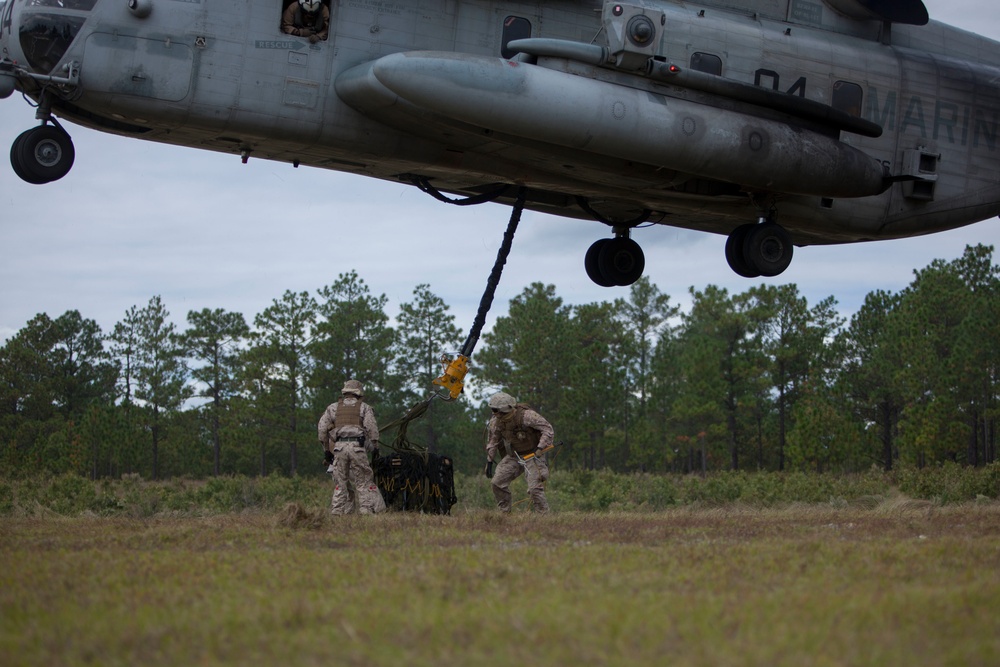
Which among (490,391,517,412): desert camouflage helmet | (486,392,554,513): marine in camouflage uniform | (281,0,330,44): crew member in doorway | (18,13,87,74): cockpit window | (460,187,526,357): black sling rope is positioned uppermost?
(281,0,330,44): crew member in doorway

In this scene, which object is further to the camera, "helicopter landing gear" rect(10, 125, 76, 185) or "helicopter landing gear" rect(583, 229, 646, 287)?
"helicopter landing gear" rect(583, 229, 646, 287)

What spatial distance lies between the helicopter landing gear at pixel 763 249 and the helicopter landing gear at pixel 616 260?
6.71ft

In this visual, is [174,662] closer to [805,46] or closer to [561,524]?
[561,524]

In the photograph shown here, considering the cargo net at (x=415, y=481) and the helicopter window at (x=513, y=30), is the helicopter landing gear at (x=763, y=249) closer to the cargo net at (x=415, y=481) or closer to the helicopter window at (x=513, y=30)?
the helicopter window at (x=513, y=30)

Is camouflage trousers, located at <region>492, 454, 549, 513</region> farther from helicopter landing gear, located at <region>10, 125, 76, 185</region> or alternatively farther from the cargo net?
helicopter landing gear, located at <region>10, 125, 76, 185</region>

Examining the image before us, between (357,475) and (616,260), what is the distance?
5.87 meters

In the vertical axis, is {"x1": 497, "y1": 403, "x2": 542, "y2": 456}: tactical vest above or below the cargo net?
above

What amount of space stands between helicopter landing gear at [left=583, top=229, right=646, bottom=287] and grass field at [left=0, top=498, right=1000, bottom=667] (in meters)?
7.18

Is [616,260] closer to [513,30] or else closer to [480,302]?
[480,302]

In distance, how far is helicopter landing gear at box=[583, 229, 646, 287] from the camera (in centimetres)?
1628

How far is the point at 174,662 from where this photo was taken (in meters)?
4.62

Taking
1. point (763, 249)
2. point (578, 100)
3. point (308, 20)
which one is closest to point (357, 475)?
point (578, 100)

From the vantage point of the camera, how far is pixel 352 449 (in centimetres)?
1223

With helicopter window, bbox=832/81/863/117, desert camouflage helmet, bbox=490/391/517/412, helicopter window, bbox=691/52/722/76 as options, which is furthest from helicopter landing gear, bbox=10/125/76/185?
helicopter window, bbox=832/81/863/117
